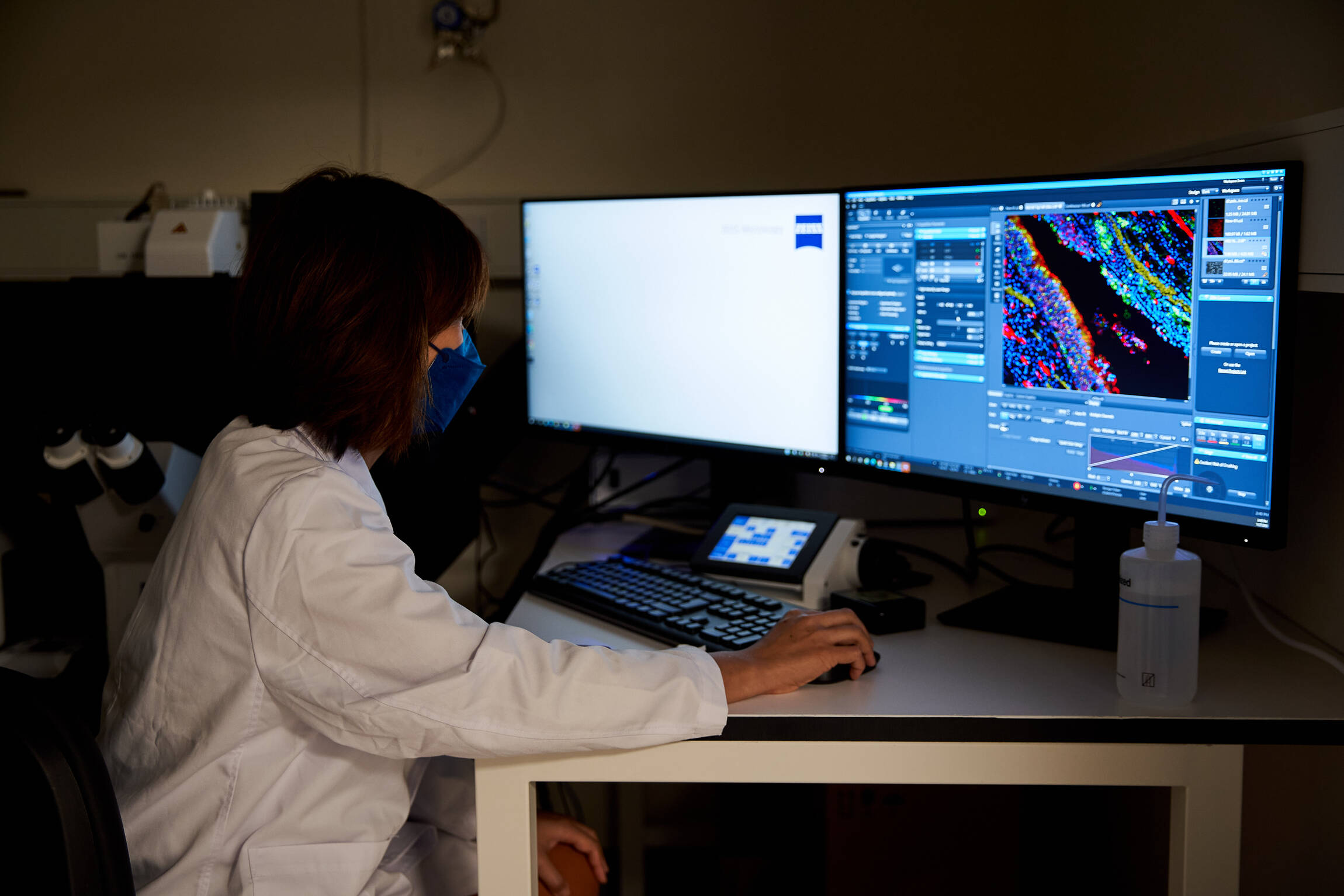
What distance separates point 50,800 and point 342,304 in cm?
44

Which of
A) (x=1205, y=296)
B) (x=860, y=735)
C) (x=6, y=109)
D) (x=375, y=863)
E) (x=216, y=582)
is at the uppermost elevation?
(x=6, y=109)

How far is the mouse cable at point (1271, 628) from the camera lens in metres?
1.03

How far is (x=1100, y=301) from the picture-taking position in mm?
1116

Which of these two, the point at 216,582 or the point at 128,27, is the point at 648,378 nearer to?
the point at 216,582

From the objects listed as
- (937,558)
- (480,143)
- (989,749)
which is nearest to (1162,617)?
(989,749)

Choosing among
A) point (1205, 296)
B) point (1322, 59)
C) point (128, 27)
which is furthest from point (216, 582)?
point (1322, 59)

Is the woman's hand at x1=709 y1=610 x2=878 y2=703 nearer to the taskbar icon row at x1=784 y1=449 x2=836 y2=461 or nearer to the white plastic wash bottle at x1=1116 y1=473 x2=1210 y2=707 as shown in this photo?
the white plastic wash bottle at x1=1116 y1=473 x2=1210 y2=707

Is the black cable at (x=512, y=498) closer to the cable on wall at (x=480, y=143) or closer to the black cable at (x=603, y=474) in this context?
the black cable at (x=603, y=474)

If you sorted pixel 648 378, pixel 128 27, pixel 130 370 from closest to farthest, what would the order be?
pixel 130 370 → pixel 648 378 → pixel 128 27

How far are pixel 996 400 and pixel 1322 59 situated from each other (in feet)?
3.66

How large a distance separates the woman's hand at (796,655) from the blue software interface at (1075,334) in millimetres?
335

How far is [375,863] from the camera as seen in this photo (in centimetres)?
94

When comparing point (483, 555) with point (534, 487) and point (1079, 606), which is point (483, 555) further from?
point (1079, 606)

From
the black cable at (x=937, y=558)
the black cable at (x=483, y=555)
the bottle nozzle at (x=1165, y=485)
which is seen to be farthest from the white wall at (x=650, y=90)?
the bottle nozzle at (x=1165, y=485)
